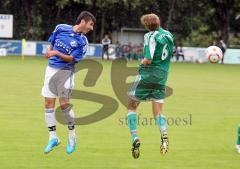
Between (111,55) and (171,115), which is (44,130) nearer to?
(171,115)

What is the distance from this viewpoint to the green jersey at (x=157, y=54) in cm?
1033

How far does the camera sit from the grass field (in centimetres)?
1014

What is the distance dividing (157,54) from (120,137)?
266cm

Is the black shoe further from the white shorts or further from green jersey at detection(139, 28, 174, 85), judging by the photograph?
the white shorts

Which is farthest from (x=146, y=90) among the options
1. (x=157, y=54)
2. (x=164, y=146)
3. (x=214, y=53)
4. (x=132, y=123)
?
(x=214, y=53)

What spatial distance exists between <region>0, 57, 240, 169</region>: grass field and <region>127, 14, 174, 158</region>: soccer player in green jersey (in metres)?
0.46

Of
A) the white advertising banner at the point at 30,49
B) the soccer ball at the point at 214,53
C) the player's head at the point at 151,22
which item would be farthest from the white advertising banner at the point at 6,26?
the player's head at the point at 151,22

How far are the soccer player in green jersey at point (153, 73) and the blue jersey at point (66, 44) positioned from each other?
105 cm

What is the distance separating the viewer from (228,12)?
5991 cm

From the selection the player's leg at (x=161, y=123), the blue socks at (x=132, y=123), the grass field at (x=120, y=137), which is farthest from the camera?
the blue socks at (x=132, y=123)

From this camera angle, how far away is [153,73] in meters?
10.6

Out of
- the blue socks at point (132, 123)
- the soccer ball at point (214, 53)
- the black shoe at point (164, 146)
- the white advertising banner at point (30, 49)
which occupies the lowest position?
the white advertising banner at point (30, 49)

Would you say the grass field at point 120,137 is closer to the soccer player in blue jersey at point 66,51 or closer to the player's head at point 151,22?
the soccer player in blue jersey at point 66,51

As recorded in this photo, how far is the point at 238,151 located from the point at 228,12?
4989 centimetres
